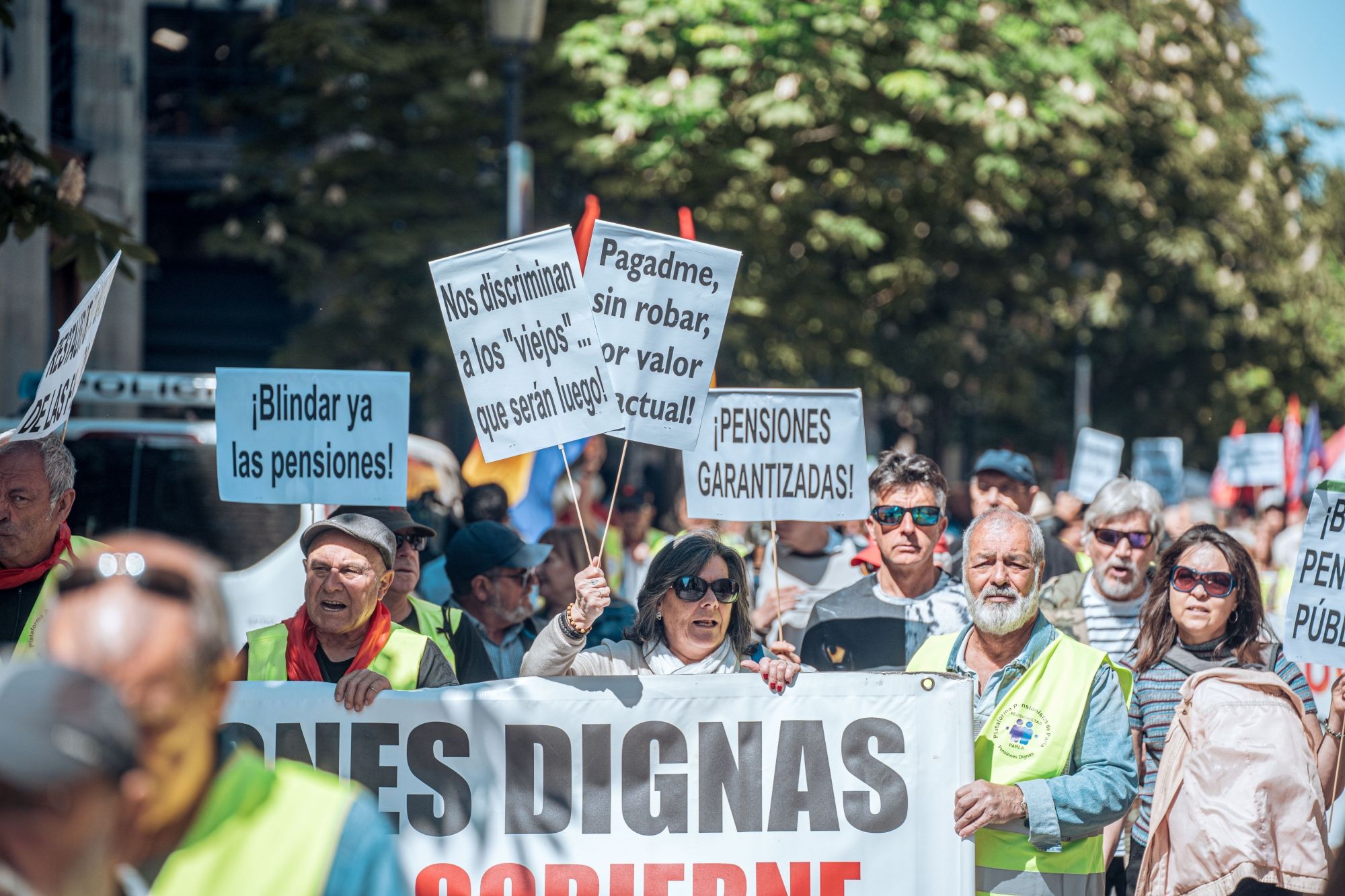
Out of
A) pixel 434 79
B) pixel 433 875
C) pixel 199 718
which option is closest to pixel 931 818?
pixel 433 875

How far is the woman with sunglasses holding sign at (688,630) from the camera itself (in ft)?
13.9

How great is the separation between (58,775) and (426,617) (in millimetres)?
3435

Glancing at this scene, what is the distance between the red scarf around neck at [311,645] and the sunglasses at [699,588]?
85 cm

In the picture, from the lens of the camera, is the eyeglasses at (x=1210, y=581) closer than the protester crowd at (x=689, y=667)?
No

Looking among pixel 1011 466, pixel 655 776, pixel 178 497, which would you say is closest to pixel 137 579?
pixel 655 776

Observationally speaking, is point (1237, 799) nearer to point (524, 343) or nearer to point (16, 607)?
point (524, 343)

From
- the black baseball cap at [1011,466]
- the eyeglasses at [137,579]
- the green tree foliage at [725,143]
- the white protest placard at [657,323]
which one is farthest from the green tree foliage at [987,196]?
the eyeglasses at [137,579]

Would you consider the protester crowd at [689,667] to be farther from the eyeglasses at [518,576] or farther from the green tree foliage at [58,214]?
the green tree foliage at [58,214]

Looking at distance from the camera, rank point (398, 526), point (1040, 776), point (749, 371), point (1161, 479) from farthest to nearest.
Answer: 1. point (749, 371)
2. point (1161, 479)
3. point (398, 526)
4. point (1040, 776)

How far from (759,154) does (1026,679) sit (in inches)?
393

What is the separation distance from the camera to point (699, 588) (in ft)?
14.0

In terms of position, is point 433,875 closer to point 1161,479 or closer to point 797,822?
point 797,822

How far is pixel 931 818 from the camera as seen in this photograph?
13.5 ft

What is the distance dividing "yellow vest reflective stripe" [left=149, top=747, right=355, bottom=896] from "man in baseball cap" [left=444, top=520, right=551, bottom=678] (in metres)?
3.85
